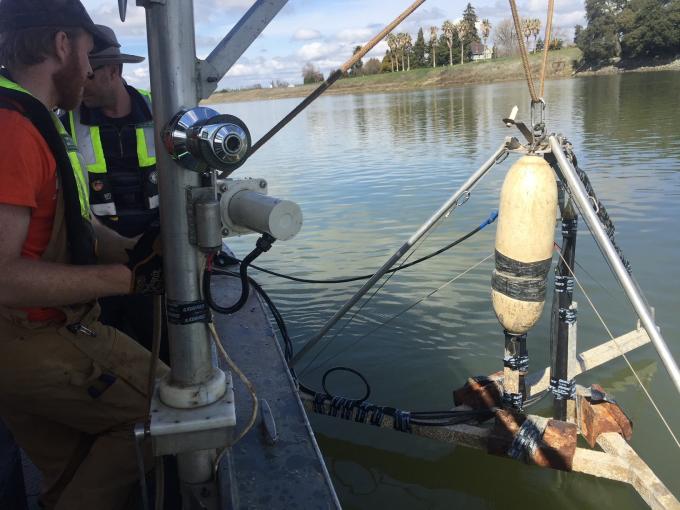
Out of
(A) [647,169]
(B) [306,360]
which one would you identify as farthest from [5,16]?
(A) [647,169]

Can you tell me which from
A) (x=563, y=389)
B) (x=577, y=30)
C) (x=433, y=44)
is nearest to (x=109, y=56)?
(x=563, y=389)

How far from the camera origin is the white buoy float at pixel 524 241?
3277 mm

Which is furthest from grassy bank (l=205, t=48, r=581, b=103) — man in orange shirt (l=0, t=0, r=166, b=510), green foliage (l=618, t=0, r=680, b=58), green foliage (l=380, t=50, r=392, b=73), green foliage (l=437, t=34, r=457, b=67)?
man in orange shirt (l=0, t=0, r=166, b=510)

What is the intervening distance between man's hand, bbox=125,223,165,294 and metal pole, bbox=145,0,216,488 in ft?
0.33

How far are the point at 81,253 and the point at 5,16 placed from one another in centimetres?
81

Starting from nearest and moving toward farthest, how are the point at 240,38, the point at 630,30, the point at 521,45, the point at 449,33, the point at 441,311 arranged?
the point at 240,38 → the point at 521,45 → the point at 441,311 → the point at 630,30 → the point at 449,33

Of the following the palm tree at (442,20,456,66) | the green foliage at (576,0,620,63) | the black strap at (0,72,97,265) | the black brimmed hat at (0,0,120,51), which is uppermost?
the palm tree at (442,20,456,66)

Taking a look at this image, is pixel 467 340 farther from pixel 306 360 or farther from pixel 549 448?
pixel 549 448

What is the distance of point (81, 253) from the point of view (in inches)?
82.9

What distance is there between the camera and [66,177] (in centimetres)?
199

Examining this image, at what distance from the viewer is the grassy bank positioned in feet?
214

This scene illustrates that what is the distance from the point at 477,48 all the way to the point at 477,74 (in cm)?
1597

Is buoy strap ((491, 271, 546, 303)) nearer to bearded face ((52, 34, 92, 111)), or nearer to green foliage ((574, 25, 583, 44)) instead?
bearded face ((52, 34, 92, 111))

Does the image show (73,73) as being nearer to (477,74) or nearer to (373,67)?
(477,74)
